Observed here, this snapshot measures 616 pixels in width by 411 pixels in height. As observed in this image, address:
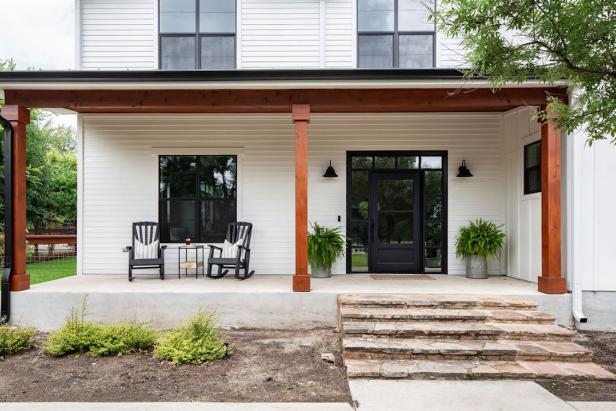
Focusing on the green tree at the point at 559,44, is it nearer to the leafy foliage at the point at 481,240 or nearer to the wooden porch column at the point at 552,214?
the wooden porch column at the point at 552,214

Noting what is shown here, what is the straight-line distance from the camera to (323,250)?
636 centimetres

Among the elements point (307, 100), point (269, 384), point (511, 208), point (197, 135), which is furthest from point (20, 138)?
point (511, 208)

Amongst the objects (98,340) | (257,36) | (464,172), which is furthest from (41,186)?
(464,172)

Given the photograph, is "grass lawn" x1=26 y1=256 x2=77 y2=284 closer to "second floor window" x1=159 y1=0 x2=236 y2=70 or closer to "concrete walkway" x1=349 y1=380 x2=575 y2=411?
"second floor window" x1=159 y1=0 x2=236 y2=70

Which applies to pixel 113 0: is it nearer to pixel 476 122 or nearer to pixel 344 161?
pixel 344 161

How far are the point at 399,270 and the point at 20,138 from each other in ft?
19.7

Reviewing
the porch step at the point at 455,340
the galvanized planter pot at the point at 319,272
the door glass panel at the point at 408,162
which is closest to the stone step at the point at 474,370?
the porch step at the point at 455,340

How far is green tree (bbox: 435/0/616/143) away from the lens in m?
2.82

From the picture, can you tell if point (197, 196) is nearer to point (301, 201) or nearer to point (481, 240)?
point (301, 201)

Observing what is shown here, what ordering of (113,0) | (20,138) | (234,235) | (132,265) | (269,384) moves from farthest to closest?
1. (113,0)
2. (234,235)
3. (132,265)
4. (20,138)
5. (269,384)

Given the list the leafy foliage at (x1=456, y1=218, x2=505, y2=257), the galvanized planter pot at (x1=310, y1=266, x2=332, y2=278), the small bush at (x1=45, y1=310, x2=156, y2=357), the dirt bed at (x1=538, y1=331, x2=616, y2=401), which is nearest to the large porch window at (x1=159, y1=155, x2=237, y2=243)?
the galvanized planter pot at (x1=310, y1=266, x2=332, y2=278)

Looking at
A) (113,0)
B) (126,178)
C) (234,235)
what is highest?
(113,0)

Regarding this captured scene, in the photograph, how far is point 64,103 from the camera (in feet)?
18.2

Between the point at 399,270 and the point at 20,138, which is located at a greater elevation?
the point at 20,138
